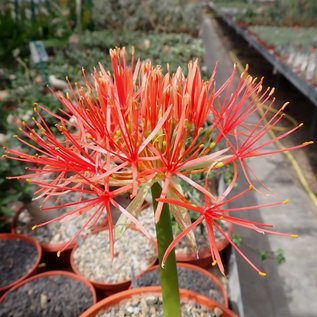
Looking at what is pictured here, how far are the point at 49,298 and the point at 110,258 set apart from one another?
A: 0.26m

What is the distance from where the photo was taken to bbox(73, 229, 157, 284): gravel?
1271mm

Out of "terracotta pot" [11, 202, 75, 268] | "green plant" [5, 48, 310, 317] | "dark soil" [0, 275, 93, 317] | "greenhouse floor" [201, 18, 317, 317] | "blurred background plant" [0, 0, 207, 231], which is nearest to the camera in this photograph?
"green plant" [5, 48, 310, 317]

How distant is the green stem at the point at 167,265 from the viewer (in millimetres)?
560

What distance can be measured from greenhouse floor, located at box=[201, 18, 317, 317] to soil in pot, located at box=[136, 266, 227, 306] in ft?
0.26

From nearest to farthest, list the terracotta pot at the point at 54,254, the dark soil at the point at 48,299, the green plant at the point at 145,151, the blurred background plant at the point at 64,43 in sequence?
1. the green plant at the point at 145,151
2. the dark soil at the point at 48,299
3. the terracotta pot at the point at 54,254
4. the blurred background plant at the point at 64,43

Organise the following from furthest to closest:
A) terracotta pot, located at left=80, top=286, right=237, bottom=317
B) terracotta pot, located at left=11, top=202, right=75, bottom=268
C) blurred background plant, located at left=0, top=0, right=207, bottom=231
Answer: blurred background plant, located at left=0, top=0, right=207, bottom=231, terracotta pot, located at left=11, top=202, right=75, bottom=268, terracotta pot, located at left=80, top=286, right=237, bottom=317

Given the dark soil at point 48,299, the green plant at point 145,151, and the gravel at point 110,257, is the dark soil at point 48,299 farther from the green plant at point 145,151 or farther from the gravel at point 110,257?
the green plant at point 145,151

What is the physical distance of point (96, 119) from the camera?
0.53 m

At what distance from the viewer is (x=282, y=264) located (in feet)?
4.63

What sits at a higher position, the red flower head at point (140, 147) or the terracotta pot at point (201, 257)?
the red flower head at point (140, 147)

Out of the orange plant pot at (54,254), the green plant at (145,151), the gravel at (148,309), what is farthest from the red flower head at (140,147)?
the orange plant pot at (54,254)

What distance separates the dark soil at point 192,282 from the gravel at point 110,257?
0.25 ft

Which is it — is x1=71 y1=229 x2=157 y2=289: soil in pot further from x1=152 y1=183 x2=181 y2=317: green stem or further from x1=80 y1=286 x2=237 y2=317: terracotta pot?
x1=152 y1=183 x2=181 y2=317: green stem

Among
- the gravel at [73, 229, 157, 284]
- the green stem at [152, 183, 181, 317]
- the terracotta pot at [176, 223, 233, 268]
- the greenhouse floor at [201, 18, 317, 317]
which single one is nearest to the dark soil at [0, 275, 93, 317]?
the gravel at [73, 229, 157, 284]
